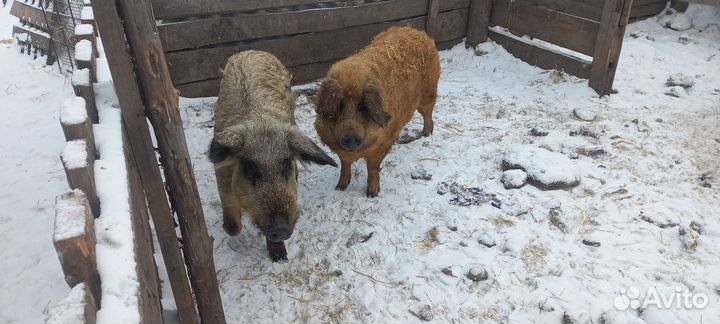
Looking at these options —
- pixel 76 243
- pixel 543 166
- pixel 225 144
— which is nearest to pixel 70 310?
pixel 76 243

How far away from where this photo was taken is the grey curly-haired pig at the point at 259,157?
10.5 ft

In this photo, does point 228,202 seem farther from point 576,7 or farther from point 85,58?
point 576,7

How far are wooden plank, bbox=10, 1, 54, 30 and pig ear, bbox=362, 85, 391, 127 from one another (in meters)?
6.74

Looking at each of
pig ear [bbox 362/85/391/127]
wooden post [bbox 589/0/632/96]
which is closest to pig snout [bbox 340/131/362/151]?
pig ear [bbox 362/85/391/127]

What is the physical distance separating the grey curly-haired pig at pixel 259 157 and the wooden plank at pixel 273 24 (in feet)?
7.80

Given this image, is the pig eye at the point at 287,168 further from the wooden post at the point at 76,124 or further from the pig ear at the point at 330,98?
the wooden post at the point at 76,124

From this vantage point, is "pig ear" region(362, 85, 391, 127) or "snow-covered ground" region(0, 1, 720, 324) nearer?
"snow-covered ground" region(0, 1, 720, 324)

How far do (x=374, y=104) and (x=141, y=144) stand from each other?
2155mm

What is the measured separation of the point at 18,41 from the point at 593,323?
10.6 m

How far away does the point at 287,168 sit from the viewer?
348cm

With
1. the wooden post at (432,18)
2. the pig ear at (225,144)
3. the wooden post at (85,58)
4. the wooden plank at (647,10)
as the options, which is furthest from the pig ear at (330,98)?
the wooden plank at (647,10)

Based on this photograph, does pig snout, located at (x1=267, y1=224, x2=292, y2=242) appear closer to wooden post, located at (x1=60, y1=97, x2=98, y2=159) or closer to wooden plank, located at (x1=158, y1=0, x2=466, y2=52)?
wooden post, located at (x1=60, y1=97, x2=98, y2=159)

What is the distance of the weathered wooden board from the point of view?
644 centimetres

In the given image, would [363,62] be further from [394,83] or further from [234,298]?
[234,298]
